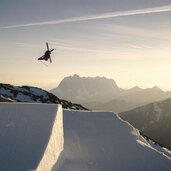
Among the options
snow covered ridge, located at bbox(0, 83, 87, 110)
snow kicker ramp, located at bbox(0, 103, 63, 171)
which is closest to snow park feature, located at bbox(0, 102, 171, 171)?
snow kicker ramp, located at bbox(0, 103, 63, 171)

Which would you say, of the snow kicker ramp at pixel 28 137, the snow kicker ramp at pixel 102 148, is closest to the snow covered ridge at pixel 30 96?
the snow kicker ramp at pixel 102 148

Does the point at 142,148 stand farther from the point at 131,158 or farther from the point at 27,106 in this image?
the point at 27,106

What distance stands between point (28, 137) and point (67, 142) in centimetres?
1255

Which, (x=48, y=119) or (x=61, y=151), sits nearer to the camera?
(x=48, y=119)

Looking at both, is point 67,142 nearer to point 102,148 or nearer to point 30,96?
point 102,148

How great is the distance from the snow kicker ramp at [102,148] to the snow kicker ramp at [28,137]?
333 centimetres

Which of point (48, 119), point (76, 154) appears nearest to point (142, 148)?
point (76, 154)

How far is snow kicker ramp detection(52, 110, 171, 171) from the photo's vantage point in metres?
37.8

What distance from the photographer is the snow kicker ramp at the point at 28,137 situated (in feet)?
81.8

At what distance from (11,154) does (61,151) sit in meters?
11.5

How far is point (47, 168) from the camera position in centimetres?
2722

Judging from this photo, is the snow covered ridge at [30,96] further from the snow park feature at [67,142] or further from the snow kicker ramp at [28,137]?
the snow kicker ramp at [28,137]

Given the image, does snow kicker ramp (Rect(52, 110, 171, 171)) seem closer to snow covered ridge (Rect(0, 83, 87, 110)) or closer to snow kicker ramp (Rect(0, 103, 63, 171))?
snow kicker ramp (Rect(0, 103, 63, 171))

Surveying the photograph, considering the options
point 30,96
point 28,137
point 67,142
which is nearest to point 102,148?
point 67,142
